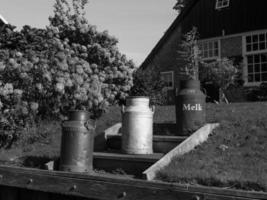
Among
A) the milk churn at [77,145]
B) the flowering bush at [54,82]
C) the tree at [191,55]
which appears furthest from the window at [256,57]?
the milk churn at [77,145]

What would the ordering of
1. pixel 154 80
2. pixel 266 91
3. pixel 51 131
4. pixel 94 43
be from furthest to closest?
pixel 266 91
pixel 154 80
pixel 94 43
pixel 51 131

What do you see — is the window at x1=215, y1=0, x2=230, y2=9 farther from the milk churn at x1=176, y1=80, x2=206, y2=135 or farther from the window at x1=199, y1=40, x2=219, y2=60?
the milk churn at x1=176, y1=80, x2=206, y2=135

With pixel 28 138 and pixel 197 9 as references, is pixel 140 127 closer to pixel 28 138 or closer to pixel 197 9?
pixel 28 138

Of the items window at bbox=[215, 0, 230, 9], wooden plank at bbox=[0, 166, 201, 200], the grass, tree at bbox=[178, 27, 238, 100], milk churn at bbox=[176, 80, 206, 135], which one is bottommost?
wooden plank at bbox=[0, 166, 201, 200]

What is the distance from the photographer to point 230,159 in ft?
17.1

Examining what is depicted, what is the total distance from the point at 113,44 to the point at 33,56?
3.88 metres

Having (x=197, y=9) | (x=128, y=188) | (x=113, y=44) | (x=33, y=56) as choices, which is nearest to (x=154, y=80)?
(x=113, y=44)

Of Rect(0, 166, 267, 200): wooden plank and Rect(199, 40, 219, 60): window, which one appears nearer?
Rect(0, 166, 267, 200): wooden plank

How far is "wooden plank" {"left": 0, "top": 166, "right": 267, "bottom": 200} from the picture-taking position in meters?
4.02

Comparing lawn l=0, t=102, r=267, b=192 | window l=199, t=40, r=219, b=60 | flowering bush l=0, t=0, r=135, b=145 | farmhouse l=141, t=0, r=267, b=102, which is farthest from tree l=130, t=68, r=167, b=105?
window l=199, t=40, r=219, b=60

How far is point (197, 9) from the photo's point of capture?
20625 mm

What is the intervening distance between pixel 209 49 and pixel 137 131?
14.8 m

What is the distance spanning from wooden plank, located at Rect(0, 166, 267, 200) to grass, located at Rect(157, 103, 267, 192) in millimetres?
377

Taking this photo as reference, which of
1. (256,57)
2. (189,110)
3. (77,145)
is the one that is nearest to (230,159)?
(189,110)
